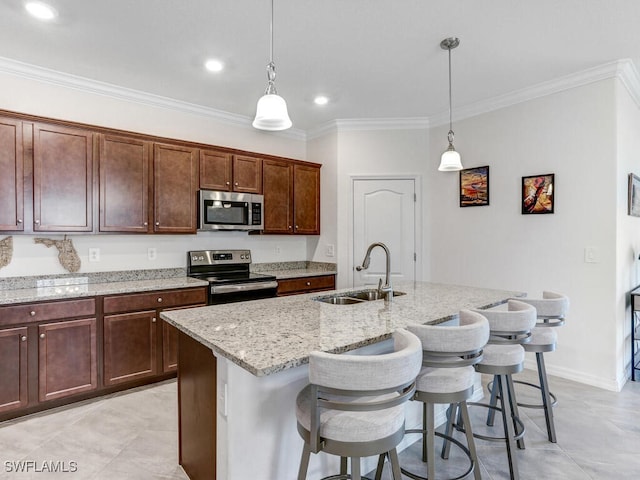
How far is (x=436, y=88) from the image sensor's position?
354cm

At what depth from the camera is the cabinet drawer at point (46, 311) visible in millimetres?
2475

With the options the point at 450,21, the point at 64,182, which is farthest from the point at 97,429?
the point at 450,21

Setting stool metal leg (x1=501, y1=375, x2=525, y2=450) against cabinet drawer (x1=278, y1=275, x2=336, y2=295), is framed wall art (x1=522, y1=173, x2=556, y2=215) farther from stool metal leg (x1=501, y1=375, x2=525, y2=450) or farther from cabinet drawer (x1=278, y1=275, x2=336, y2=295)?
cabinet drawer (x1=278, y1=275, x2=336, y2=295)

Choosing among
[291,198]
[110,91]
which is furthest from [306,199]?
[110,91]

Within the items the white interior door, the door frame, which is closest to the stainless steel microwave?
the door frame

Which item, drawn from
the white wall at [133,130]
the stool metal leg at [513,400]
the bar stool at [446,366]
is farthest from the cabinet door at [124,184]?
the stool metal leg at [513,400]

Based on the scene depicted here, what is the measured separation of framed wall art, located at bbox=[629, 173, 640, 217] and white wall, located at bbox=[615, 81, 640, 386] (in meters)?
0.06

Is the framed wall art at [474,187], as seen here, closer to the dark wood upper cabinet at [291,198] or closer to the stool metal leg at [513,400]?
the dark wood upper cabinet at [291,198]

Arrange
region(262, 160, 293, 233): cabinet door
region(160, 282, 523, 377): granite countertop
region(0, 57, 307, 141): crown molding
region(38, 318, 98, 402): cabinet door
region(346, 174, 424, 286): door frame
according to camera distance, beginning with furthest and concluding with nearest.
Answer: region(346, 174, 424, 286): door frame < region(262, 160, 293, 233): cabinet door < region(0, 57, 307, 141): crown molding < region(38, 318, 98, 402): cabinet door < region(160, 282, 523, 377): granite countertop

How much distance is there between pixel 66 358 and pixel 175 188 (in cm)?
166

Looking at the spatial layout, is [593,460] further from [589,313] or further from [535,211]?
→ [535,211]

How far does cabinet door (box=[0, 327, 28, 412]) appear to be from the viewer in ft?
8.06

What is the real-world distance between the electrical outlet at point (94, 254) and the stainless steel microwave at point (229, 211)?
3.01ft

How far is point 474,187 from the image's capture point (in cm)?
397
